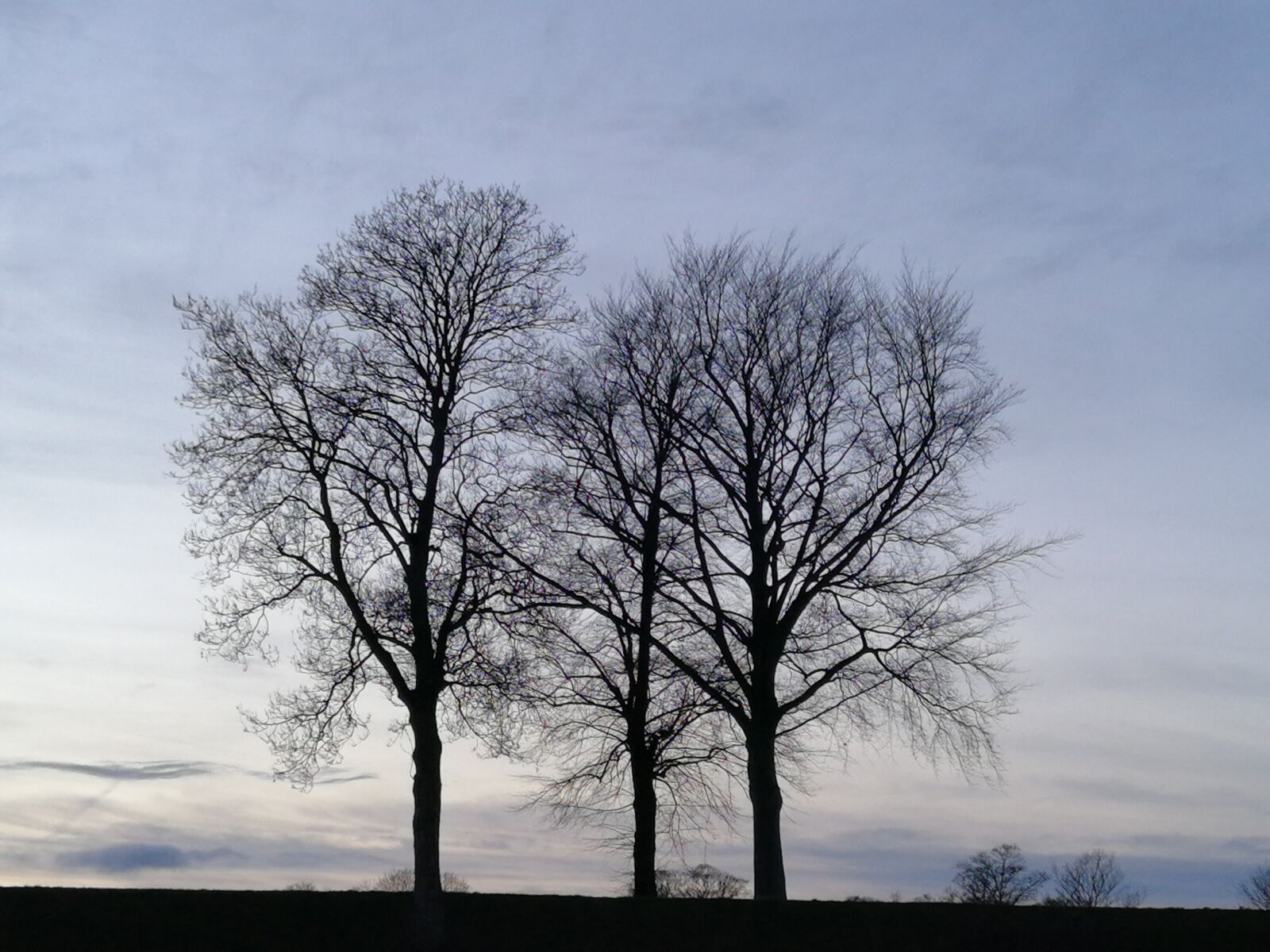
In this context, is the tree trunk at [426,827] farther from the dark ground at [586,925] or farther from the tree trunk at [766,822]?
the tree trunk at [766,822]

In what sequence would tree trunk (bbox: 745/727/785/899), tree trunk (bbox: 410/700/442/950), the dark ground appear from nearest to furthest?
the dark ground, tree trunk (bbox: 410/700/442/950), tree trunk (bbox: 745/727/785/899)

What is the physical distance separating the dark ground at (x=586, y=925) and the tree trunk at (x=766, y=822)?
2.34 m

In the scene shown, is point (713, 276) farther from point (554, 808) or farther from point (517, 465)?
point (554, 808)

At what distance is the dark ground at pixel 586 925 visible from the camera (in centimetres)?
1923

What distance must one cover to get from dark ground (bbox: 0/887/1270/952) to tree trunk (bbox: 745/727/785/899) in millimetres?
2336

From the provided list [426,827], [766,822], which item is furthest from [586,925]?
[766,822]

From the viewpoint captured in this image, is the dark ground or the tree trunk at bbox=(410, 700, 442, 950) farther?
the tree trunk at bbox=(410, 700, 442, 950)

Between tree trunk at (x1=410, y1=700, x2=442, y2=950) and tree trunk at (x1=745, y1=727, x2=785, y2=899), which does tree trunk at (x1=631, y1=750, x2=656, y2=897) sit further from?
tree trunk at (x1=410, y1=700, x2=442, y2=950)

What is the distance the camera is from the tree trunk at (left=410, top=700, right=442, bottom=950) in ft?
65.8

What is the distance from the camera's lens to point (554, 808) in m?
29.1

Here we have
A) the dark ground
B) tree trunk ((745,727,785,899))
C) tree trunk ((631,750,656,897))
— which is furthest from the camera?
tree trunk ((631,750,656,897))

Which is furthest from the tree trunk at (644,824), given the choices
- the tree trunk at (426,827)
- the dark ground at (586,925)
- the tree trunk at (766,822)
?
the tree trunk at (426,827)

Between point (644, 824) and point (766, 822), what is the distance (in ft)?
14.0

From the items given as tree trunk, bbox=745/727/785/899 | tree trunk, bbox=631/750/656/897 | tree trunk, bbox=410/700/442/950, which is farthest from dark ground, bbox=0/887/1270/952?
tree trunk, bbox=631/750/656/897
